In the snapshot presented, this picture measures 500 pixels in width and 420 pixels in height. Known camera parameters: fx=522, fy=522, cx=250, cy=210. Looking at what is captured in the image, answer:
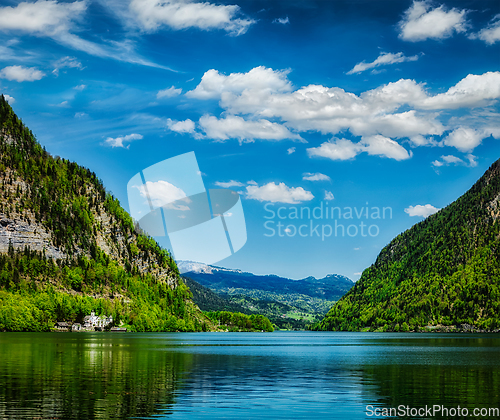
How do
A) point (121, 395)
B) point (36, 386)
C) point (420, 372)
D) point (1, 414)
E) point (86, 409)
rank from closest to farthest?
point (1, 414) → point (86, 409) → point (121, 395) → point (36, 386) → point (420, 372)

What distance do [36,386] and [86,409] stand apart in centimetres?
1199

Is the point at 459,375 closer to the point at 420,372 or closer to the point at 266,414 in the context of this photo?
the point at 420,372

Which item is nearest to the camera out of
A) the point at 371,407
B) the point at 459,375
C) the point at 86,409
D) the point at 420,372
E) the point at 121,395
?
the point at 86,409

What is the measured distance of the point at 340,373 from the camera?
60344 millimetres

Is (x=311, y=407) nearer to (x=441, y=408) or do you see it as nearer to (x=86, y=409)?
(x=441, y=408)

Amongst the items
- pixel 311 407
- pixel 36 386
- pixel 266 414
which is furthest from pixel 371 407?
pixel 36 386

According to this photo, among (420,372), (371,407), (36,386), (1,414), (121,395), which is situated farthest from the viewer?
(420,372)

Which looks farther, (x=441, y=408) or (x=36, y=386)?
(x=36, y=386)

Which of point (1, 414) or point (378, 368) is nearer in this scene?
point (1, 414)

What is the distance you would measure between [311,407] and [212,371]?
26.6 metres

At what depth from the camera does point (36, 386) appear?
139 ft

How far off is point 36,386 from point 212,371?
74.7 ft

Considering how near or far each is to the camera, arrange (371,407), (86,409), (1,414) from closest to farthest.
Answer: (1,414) → (86,409) → (371,407)

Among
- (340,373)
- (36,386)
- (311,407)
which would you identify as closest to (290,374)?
(340,373)
